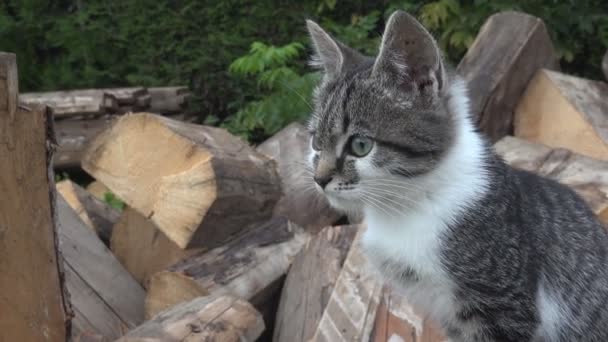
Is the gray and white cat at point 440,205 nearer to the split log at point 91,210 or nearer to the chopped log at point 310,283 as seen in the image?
the chopped log at point 310,283

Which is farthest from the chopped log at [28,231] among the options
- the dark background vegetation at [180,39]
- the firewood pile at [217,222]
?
the dark background vegetation at [180,39]

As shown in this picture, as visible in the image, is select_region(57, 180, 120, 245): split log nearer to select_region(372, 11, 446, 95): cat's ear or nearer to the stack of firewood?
the stack of firewood

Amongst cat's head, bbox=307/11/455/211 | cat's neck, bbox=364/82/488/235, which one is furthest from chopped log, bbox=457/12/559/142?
cat's head, bbox=307/11/455/211

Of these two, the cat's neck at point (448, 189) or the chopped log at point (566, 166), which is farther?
the chopped log at point (566, 166)

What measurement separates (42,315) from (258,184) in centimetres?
135

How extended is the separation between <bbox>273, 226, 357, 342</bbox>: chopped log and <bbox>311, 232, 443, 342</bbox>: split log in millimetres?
217

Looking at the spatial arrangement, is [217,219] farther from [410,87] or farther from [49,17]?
[49,17]

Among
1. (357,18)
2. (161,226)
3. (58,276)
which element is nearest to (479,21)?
(357,18)

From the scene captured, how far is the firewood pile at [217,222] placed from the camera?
8.59 feet

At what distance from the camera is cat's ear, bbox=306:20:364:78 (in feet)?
9.07

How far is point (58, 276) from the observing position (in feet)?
Result: 8.84

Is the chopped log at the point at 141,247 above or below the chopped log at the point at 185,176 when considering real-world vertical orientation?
below

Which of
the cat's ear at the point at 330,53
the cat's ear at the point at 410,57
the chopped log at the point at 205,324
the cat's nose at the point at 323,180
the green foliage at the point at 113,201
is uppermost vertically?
the cat's ear at the point at 410,57

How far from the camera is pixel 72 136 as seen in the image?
19.7ft
